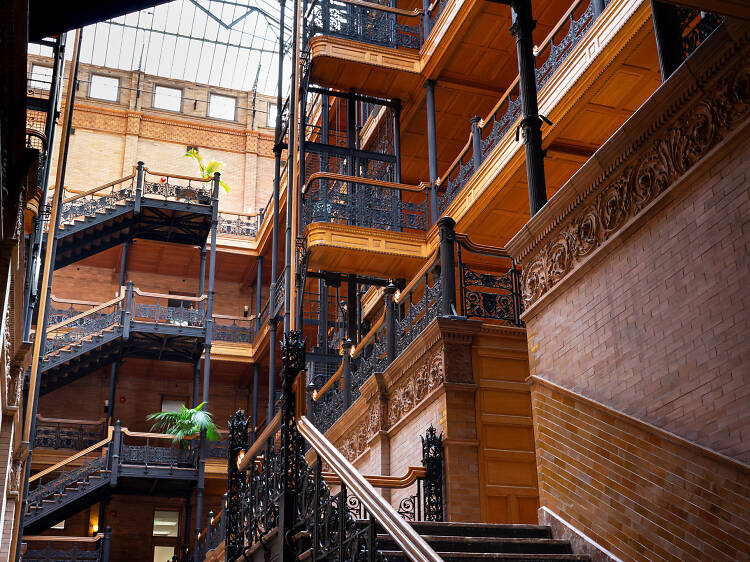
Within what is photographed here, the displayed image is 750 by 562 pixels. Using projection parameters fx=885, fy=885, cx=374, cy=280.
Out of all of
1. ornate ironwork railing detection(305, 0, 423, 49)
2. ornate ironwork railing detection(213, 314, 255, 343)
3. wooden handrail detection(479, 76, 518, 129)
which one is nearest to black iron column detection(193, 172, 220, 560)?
ornate ironwork railing detection(213, 314, 255, 343)

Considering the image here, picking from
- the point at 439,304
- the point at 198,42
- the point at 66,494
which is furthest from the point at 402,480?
the point at 198,42

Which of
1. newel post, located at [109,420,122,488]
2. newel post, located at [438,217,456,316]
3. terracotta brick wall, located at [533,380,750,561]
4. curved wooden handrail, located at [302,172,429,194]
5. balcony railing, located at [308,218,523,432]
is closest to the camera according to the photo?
terracotta brick wall, located at [533,380,750,561]

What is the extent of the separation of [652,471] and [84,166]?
28970 mm

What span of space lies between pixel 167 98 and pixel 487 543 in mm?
30577

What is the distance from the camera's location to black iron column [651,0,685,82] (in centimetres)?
718

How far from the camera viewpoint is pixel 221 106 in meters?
35.8

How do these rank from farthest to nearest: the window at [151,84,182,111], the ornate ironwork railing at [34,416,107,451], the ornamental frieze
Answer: the window at [151,84,182,111] → the ornate ironwork railing at [34,416,107,451] → the ornamental frieze

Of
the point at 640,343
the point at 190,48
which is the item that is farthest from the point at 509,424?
the point at 190,48

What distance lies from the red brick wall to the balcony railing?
3444 millimetres

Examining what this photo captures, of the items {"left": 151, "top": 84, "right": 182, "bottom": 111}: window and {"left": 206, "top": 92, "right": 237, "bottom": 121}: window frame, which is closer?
{"left": 151, "top": 84, "right": 182, "bottom": 111}: window

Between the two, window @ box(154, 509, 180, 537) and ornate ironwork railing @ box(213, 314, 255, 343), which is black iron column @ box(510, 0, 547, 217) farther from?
window @ box(154, 509, 180, 537)

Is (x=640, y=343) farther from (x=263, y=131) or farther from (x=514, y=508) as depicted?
(x=263, y=131)

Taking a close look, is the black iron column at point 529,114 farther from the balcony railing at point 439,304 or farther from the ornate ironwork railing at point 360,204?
the ornate ironwork railing at point 360,204

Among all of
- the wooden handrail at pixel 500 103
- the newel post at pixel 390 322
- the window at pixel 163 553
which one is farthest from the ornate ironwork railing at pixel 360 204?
the window at pixel 163 553
